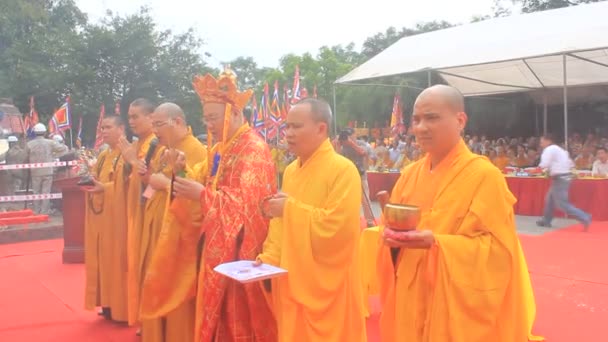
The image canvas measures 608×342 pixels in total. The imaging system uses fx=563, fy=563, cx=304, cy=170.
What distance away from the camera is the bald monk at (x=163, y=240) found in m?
3.35

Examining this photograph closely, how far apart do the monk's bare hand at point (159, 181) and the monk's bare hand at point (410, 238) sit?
1805mm

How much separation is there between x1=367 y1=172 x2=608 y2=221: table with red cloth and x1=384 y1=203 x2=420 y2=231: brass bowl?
27.3 feet

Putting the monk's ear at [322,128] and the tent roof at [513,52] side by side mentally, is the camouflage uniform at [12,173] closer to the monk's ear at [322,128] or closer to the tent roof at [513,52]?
the tent roof at [513,52]

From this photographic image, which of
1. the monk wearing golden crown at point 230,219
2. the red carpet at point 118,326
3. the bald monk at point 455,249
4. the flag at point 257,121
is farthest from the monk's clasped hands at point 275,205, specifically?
the flag at point 257,121

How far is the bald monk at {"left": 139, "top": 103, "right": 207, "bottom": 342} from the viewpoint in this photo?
11.0 feet

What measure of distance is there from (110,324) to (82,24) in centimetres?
2750

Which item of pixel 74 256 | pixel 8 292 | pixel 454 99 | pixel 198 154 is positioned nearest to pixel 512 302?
pixel 454 99

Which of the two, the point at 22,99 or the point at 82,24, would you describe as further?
the point at 82,24

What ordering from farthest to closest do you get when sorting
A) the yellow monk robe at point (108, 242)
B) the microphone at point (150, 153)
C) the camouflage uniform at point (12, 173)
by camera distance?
the camouflage uniform at point (12, 173) → the yellow monk robe at point (108, 242) → the microphone at point (150, 153)

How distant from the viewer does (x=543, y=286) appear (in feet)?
17.6

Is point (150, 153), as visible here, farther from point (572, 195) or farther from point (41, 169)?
point (572, 195)

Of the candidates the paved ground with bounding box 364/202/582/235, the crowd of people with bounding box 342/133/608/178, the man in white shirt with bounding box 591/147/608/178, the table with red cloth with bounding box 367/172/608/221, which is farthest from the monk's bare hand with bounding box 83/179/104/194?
Result: the man in white shirt with bounding box 591/147/608/178

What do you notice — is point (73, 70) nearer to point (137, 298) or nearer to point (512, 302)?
point (137, 298)

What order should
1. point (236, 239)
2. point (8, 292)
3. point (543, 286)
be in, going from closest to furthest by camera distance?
point (236, 239) → point (543, 286) → point (8, 292)
